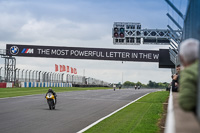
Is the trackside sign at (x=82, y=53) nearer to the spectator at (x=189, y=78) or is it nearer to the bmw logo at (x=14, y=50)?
the bmw logo at (x=14, y=50)

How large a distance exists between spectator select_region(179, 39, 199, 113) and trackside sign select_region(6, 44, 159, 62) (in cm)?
4706

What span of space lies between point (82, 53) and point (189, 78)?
47.6 meters

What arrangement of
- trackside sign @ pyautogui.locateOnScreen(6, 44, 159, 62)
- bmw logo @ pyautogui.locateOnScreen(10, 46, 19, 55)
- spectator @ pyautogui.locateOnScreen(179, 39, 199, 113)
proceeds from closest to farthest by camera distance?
spectator @ pyautogui.locateOnScreen(179, 39, 199, 113) < trackside sign @ pyautogui.locateOnScreen(6, 44, 159, 62) < bmw logo @ pyautogui.locateOnScreen(10, 46, 19, 55)

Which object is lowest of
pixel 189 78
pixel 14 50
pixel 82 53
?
pixel 189 78

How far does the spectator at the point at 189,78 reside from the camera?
Answer: 2.87 m

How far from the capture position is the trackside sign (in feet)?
164

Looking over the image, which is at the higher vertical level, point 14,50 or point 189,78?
point 14,50

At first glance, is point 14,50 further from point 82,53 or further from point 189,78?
point 189,78

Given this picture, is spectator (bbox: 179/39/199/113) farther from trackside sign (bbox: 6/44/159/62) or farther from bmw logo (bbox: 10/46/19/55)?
bmw logo (bbox: 10/46/19/55)

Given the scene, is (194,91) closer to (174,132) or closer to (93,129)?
(174,132)

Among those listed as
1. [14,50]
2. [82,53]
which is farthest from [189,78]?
[14,50]

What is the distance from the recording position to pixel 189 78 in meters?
2.91

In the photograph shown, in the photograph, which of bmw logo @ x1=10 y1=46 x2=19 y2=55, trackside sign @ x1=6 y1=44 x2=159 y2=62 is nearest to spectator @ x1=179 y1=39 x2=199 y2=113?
trackside sign @ x1=6 y1=44 x2=159 y2=62

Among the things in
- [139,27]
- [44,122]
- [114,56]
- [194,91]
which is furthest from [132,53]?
[194,91]
